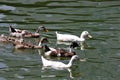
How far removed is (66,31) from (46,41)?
248cm

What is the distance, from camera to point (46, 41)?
19703mm

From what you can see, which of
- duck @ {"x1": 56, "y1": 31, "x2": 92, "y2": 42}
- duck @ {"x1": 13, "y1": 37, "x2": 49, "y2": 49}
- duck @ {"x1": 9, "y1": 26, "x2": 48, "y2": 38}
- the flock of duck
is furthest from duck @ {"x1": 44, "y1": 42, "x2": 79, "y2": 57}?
duck @ {"x1": 9, "y1": 26, "x2": 48, "y2": 38}

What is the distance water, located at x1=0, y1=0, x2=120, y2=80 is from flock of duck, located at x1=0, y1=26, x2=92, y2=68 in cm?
20

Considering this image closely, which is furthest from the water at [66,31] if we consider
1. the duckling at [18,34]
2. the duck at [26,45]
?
the duckling at [18,34]

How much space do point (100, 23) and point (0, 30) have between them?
4457 millimetres

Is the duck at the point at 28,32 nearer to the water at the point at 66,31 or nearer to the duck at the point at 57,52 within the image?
the water at the point at 66,31

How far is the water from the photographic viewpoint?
1612cm

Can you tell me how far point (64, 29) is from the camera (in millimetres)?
22328

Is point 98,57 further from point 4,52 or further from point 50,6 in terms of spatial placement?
point 50,6

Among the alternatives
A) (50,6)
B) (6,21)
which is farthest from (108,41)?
(50,6)

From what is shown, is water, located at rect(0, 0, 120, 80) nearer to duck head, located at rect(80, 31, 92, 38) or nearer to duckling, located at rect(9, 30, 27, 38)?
duck head, located at rect(80, 31, 92, 38)

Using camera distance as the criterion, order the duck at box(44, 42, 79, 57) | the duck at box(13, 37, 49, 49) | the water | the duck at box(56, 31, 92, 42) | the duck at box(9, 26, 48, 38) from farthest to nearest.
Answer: the duck at box(9, 26, 48, 38) → the duck at box(56, 31, 92, 42) → the duck at box(13, 37, 49, 49) → the duck at box(44, 42, 79, 57) → the water

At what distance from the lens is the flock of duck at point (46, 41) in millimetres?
16906

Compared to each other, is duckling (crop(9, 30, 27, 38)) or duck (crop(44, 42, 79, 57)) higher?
duckling (crop(9, 30, 27, 38))
